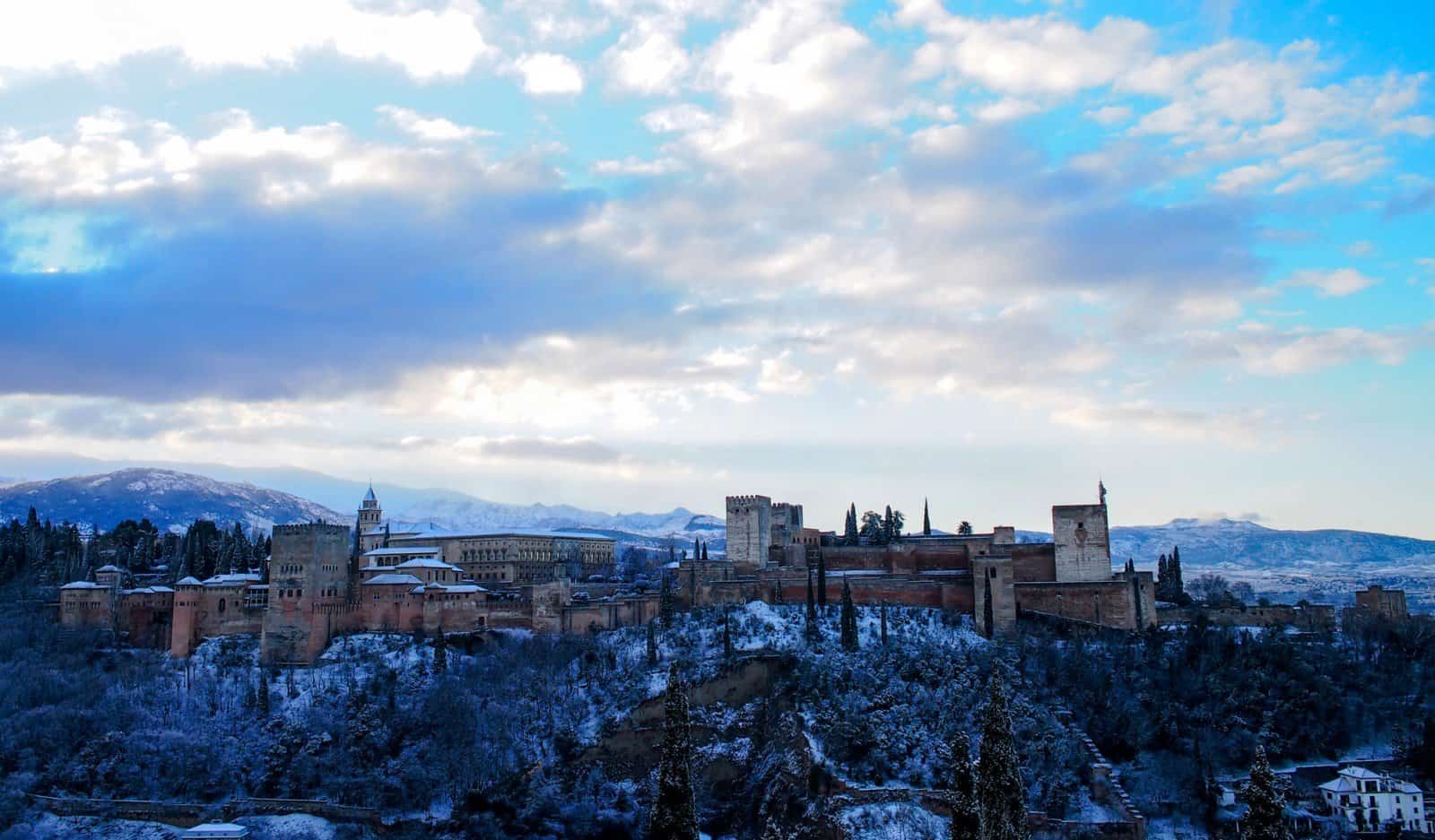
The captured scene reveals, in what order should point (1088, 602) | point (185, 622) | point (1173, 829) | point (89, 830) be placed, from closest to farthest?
point (1173, 829)
point (89, 830)
point (1088, 602)
point (185, 622)

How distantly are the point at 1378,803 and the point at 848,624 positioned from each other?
2244cm

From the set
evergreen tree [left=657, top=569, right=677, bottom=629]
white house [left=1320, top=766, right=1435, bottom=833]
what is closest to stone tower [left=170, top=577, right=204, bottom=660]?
evergreen tree [left=657, top=569, right=677, bottom=629]

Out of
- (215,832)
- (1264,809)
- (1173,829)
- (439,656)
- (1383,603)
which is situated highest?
(1383,603)

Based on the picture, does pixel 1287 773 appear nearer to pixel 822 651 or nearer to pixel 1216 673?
pixel 1216 673

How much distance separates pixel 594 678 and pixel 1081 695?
22.4m

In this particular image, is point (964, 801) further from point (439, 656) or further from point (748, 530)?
point (748, 530)

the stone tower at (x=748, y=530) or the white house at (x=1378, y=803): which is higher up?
the stone tower at (x=748, y=530)

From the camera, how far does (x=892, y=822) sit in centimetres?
4416

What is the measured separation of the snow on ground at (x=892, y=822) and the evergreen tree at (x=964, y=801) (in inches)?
506

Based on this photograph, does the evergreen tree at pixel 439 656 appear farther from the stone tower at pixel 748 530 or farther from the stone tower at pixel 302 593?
the stone tower at pixel 748 530

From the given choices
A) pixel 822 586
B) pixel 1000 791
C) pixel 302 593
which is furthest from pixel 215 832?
pixel 1000 791

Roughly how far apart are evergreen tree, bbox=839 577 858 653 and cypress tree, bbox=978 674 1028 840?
78.3ft

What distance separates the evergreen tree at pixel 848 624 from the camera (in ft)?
180

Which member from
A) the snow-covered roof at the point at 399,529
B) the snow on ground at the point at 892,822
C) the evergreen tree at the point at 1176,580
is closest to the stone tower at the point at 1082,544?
the evergreen tree at the point at 1176,580
